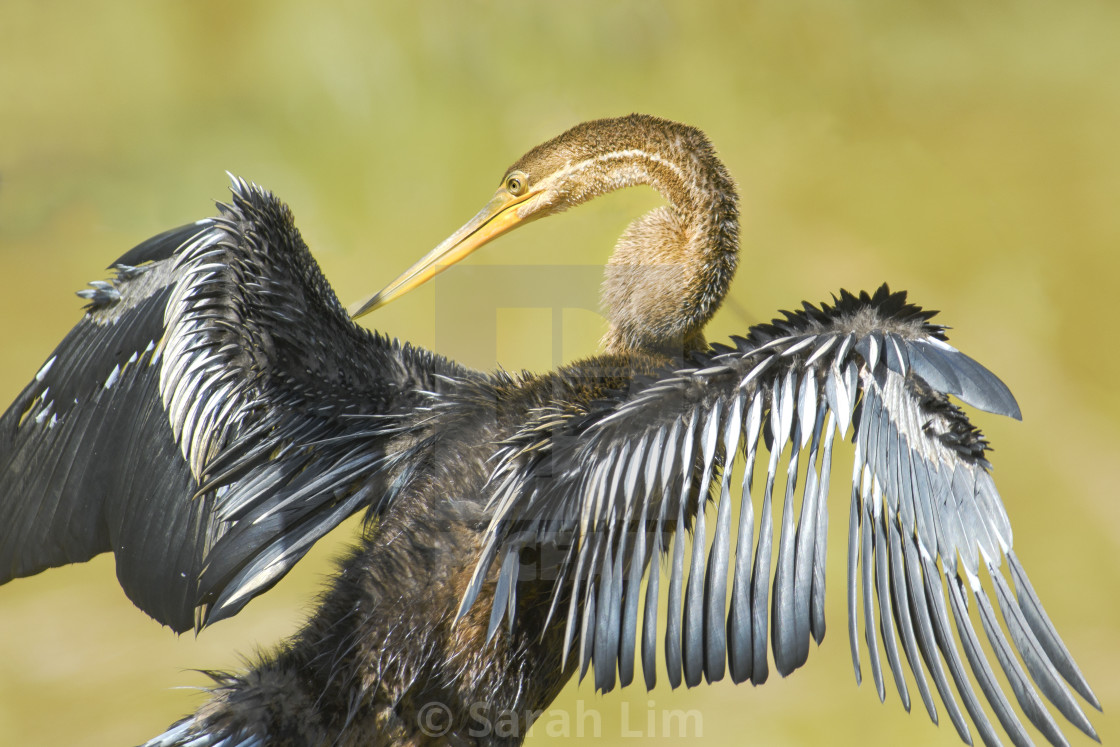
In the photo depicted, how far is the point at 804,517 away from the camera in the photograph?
38.5 inches

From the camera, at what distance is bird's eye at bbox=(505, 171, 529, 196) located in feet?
4.97

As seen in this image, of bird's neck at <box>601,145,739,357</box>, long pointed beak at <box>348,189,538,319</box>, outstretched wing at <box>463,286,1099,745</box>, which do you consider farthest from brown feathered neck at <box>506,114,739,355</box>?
outstretched wing at <box>463,286,1099,745</box>

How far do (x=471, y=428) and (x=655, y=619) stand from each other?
37cm

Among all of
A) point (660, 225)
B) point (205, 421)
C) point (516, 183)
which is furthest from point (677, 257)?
point (205, 421)

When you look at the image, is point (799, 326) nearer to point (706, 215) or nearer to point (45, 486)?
point (706, 215)

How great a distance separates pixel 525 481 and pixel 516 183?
66 cm

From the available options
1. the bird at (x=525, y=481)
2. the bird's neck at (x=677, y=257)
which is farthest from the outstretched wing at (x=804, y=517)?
the bird's neck at (x=677, y=257)

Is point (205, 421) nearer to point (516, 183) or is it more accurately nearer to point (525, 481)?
point (525, 481)

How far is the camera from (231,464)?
122 cm

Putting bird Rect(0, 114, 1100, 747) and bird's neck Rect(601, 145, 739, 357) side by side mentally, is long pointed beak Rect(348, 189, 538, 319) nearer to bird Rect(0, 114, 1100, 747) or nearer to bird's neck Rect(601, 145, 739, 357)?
bird Rect(0, 114, 1100, 747)

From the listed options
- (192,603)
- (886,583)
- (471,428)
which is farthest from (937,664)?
(192,603)

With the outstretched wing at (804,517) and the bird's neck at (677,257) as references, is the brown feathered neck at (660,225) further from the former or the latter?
the outstretched wing at (804,517)

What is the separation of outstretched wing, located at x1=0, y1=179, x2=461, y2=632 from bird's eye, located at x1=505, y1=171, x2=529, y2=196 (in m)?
0.34

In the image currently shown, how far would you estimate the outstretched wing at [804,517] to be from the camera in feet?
3.13
